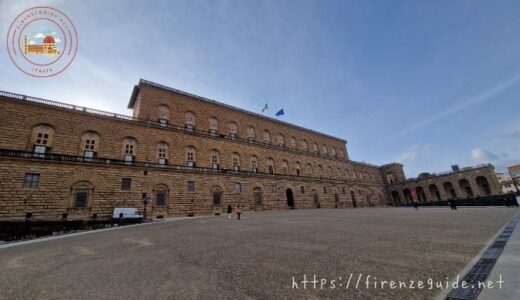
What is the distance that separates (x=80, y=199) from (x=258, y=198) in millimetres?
17262

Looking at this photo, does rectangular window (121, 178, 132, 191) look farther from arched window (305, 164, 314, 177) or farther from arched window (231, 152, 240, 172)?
arched window (305, 164, 314, 177)

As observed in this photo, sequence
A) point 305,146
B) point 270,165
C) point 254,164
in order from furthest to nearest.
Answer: point 305,146 < point 270,165 < point 254,164

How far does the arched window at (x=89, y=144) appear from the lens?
1791cm

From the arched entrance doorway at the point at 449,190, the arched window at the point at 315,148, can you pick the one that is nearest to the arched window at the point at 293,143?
the arched window at the point at 315,148

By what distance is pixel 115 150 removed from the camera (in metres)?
19.1

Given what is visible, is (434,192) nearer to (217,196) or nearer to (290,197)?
(290,197)

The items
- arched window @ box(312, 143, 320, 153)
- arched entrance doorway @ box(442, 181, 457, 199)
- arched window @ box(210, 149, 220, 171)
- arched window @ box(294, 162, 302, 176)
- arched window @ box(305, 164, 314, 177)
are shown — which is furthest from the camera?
arched entrance doorway @ box(442, 181, 457, 199)

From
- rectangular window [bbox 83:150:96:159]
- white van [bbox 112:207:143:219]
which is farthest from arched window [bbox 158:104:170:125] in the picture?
white van [bbox 112:207:143:219]

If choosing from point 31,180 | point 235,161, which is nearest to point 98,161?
point 31,180

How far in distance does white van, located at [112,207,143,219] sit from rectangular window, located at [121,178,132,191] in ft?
6.43

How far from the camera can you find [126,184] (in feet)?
60.4

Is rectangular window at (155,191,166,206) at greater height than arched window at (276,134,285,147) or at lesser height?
lesser

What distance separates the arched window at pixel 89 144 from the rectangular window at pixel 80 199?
3.19 metres

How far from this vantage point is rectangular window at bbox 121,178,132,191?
18.2m
